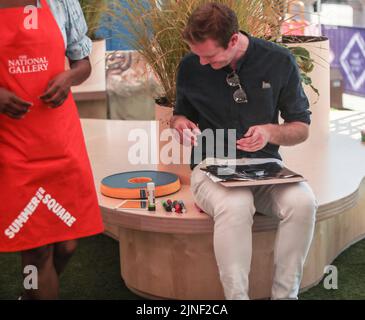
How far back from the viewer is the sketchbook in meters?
2.54

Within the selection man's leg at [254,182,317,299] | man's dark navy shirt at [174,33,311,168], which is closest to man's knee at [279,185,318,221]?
man's leg at [254,182,317,299]

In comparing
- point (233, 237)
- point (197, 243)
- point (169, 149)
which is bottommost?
point (197, 243)

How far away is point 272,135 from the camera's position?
2645mm

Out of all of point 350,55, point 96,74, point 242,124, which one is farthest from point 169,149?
point 350,55

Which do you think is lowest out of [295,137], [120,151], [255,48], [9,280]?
[9,280]

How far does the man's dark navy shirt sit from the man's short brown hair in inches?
6.9

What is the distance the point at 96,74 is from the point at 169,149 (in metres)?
2.54

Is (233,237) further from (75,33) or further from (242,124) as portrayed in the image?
(75,33)

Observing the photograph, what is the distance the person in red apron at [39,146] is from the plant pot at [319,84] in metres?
1.59

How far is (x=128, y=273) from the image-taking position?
308cm

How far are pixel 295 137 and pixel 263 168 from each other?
0.51 ft

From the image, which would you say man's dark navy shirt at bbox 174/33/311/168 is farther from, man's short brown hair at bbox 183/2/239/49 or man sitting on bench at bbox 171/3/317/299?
man's short brown hair at bbox 183/2/239/49
